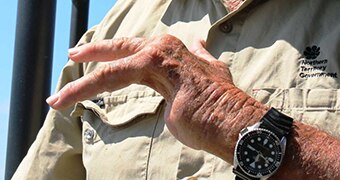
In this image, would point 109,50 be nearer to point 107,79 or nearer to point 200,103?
point 107,79

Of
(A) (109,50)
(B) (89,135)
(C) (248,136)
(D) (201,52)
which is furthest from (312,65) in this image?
(B) (89,135)

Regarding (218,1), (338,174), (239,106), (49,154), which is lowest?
(49,154)

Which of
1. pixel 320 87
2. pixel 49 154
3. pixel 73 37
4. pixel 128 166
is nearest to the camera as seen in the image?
pixel 320 87

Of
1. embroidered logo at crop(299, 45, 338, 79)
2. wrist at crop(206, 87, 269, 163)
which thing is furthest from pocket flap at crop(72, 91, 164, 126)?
wrist at crop(206, 87, 269, 163)

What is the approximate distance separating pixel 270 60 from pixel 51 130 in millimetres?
906

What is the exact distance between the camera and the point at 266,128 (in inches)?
69.4

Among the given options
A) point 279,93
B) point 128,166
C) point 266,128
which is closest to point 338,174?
point 266,128

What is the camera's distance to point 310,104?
2025mm

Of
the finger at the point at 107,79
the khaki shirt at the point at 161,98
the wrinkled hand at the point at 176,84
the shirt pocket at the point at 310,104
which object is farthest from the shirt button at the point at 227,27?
the finger at the point at 107,79

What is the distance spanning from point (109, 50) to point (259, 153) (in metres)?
0.42

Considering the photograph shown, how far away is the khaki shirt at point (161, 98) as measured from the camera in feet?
6.74

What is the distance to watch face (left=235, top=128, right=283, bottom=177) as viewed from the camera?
1733 millimetres

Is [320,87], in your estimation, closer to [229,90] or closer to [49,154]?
[229,90]

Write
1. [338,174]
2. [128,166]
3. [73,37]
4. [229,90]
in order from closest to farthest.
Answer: [338,174] < [229,90] < [128,166] < [73,37]
